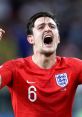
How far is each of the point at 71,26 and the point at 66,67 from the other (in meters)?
4.68

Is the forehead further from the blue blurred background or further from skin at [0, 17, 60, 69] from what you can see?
the blue blurred background

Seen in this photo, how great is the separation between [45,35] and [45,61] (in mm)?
285

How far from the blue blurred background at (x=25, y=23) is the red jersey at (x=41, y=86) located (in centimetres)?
380

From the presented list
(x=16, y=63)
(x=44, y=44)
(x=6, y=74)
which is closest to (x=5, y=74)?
(x=6, y=74)

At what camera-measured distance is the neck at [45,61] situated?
5273 millimetres

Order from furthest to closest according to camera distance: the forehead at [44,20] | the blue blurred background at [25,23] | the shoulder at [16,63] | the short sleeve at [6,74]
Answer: the blue blurred background at [25,23]
the forehead at [44,20]
the shoulder at [16,63]
the short sleeve at [6,74]

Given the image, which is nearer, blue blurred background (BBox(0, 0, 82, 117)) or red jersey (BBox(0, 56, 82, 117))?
red jersey (BBox(0, 56, 82, 117))

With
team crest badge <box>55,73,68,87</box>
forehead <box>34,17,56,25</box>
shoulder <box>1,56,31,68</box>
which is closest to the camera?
shoulder <box>1,56,31,68</box>

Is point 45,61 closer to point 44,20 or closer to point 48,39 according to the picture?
point 48,39

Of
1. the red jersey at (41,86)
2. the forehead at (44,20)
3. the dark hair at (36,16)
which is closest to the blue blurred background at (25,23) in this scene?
the dark hair at (36,16)

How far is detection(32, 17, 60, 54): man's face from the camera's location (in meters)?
Answer: 5.20

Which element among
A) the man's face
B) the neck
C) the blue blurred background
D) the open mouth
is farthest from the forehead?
the blue blurred background

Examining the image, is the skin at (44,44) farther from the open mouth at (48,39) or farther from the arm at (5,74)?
the arm at (5,74)

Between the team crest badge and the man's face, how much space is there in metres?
0.27
